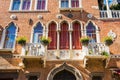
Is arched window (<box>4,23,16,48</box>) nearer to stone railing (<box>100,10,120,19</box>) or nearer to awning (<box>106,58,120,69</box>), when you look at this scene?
stone railing (<box>100,10,120,19</box>)

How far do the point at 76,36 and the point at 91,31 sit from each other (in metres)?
1.24

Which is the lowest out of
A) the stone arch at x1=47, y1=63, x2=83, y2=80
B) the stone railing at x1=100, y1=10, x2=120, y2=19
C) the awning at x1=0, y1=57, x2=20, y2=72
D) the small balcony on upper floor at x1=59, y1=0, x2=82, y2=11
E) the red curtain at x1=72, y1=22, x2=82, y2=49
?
the stone arch at x1=47, y1=63, x2=83, y2=80

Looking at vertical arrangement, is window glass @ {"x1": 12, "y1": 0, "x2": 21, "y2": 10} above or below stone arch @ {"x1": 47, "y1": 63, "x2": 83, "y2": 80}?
above

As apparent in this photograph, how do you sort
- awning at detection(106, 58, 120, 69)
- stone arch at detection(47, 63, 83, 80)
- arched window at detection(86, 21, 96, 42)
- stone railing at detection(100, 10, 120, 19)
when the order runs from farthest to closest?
stone railing at detection(100, 10, 120, 19) → arched window at detection(86, 21, 96, 42) → awning at detection(106, 58, 120, 69) → stone arch at detection(47, 63, 83, 80)

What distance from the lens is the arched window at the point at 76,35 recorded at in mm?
17000

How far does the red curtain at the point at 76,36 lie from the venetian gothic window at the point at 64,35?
18.0 inches

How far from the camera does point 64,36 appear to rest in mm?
17484

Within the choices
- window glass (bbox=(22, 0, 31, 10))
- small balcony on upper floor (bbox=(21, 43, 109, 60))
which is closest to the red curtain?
small balcony on upper floor (bbox=(21, 43, 109, 60))

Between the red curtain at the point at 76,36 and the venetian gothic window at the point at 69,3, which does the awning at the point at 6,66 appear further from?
the venetian gothic window at the point at 69,3

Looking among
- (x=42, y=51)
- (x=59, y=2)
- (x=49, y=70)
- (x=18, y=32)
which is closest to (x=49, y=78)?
(x=49, y=70)

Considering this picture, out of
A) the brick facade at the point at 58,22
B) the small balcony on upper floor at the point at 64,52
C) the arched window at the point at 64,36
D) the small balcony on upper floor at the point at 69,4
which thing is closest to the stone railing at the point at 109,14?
the brick facade at the point at 58,22

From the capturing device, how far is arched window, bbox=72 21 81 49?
55.8ft

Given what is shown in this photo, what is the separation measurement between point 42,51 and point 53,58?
1.16 metres

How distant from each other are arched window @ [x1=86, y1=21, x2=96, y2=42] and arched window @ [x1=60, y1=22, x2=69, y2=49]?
164cm
